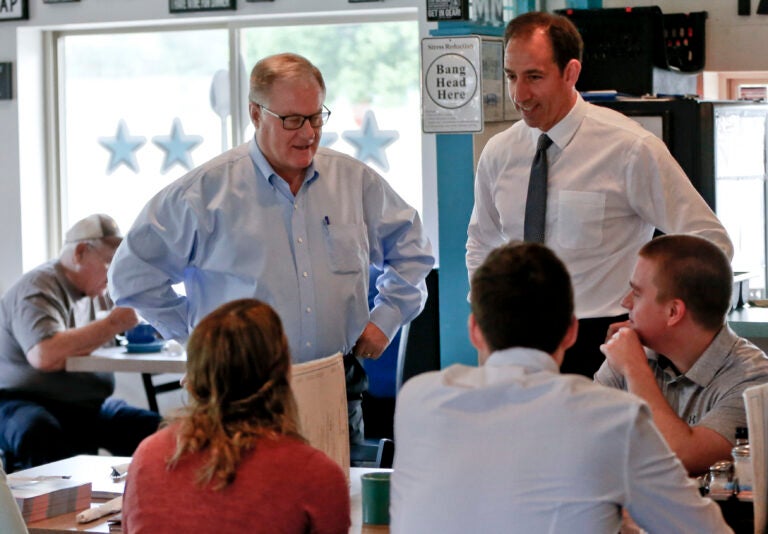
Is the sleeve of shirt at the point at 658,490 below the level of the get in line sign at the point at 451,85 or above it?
below

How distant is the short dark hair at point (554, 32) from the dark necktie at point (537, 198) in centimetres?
23

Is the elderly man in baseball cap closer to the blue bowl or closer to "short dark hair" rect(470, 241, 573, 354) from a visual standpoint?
the blue bowl

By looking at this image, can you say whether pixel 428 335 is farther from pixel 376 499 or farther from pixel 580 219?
pixel 376 499

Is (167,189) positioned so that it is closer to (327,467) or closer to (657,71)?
(327,467)

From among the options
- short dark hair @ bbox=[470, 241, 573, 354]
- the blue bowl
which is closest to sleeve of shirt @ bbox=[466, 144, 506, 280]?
short dark hair @ bbox=[470, 241, 573, 354]

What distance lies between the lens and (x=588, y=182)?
10.9 ft

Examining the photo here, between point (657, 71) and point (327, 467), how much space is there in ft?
10.3

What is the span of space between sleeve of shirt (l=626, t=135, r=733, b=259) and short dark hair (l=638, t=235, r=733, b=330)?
0.75 metres

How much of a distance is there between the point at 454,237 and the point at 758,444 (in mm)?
3140

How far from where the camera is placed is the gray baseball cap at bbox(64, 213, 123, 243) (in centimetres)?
490

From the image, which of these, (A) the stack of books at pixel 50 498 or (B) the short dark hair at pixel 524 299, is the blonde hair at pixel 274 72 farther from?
(B) the short dark hair at pixel 524 299

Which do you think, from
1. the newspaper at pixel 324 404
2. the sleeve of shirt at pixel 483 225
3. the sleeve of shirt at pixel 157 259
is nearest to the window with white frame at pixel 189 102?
the sleeve of shirt at pixel 483 225

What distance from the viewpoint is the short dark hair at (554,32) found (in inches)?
128

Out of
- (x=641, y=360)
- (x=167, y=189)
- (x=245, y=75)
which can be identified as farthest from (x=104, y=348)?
(x=641, y=360)
